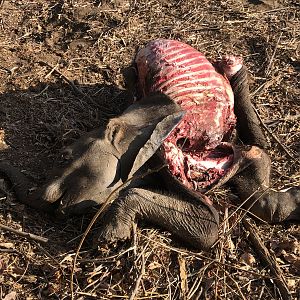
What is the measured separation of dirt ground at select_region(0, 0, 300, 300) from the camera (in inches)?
142

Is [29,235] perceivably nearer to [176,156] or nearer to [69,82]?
[176,156]

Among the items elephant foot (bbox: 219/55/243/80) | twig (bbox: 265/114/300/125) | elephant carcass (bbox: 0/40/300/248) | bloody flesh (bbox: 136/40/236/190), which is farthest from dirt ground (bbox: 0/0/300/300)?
elephant foot (bbox: 219/55/243/80)

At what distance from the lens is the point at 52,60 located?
18.1ft

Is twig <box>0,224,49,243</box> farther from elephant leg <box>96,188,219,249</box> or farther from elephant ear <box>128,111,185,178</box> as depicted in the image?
elephant ear <box>128,111,185,178</box>

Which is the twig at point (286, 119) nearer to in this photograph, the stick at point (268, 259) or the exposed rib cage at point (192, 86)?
the exposed rib cage at point (192, 86)

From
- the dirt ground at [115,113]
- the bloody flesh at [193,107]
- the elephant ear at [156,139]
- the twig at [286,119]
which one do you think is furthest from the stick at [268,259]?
the twig at [286,119]

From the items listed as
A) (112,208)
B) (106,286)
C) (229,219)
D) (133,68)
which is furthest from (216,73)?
(106,286)

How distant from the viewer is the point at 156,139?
155 inches

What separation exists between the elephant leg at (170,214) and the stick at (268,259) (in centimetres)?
30

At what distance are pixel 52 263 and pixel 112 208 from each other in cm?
49

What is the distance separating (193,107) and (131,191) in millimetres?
805

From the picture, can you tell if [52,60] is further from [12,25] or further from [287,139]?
[287,139]

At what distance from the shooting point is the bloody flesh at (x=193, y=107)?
4.17 m

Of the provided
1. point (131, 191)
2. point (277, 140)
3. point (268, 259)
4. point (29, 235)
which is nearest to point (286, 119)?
point (277, 140)
